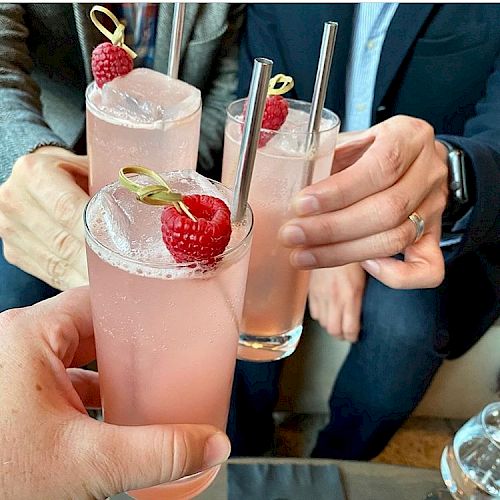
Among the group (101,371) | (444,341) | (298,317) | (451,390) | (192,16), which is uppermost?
(192,16)

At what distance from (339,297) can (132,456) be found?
2.46 ft

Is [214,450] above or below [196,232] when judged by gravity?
below

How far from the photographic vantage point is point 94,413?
1.18 metres

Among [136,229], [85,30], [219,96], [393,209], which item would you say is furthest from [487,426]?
[85,30]

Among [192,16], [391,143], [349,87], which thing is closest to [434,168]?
[391,143]

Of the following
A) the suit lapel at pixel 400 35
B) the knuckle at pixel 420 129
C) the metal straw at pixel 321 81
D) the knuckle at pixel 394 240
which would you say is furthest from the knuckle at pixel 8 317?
the suit lapel at pixel 400 35

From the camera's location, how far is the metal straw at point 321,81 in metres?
0.70

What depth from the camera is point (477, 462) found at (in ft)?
3.08

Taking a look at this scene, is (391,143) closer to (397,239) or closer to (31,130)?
(397,239)

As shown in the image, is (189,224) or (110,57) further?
(110,57)

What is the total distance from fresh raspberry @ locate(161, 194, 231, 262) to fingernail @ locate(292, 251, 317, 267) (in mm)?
288

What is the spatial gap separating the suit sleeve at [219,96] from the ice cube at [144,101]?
0.46m

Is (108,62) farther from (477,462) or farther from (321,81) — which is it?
(477,462)

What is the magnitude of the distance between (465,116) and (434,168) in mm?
441
